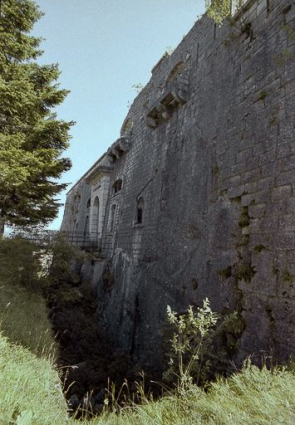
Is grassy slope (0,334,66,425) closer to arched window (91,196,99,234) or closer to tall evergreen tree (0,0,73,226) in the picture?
tall evergreen tree (0,0,73,226)

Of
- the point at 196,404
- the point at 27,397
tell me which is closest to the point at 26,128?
the point at 27,397

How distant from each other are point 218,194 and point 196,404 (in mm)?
3547

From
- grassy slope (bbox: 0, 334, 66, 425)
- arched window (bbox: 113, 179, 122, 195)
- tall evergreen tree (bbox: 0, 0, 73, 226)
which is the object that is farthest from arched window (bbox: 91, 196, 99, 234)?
grassy slope (bbox: 0, 334, 66, 425)

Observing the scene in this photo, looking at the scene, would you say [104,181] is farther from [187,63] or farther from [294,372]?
[294,372]

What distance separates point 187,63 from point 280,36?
4.20 metres

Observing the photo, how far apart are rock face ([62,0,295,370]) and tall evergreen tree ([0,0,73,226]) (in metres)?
3.00

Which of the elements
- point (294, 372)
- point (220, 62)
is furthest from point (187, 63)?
point (294, 372)

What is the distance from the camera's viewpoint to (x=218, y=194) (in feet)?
16.9

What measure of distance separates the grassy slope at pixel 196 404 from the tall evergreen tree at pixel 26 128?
18.8ft

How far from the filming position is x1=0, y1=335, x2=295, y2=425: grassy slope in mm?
1964

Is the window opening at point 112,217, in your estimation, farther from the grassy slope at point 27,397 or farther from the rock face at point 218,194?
the grassy slope at point 27,397

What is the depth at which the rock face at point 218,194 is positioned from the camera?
3764mm

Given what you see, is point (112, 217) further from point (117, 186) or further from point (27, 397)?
point (27, 397)

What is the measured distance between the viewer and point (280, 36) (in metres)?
4.18
